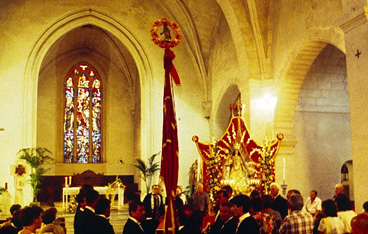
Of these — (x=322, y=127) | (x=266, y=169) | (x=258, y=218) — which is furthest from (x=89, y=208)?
(x=322, y=127)

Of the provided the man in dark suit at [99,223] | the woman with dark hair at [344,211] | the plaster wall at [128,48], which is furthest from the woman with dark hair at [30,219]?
the plaster wall at [128,48]

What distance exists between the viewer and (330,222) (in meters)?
4.62

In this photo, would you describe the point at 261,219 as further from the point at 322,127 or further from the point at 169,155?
the point at 322,127

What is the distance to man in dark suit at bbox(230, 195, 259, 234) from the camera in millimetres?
4246

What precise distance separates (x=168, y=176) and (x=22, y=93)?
10945mm

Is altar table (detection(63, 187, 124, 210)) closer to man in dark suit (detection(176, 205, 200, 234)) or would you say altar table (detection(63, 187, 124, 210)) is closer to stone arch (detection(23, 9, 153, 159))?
Answer: stone arch (detection(23, 9, 153, 159))

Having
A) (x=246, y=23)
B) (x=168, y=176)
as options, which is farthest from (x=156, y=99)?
(x=168, y=176)


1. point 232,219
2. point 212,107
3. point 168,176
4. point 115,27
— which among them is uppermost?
point 115,27

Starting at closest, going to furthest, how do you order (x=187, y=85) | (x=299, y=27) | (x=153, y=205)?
(x=153, y=205) < (x=299, y=27) < (x=187, y=85)

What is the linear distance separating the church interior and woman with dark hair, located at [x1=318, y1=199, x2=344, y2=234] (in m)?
2.87

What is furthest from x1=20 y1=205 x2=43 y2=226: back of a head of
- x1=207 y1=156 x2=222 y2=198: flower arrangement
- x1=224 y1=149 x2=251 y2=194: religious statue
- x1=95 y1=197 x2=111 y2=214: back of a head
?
x1=224 y1=149 x2=251 y2=194: religious statue

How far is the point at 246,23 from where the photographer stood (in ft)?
39.7

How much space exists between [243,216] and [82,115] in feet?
57.3

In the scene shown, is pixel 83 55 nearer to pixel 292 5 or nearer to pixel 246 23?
pixel 246 23
